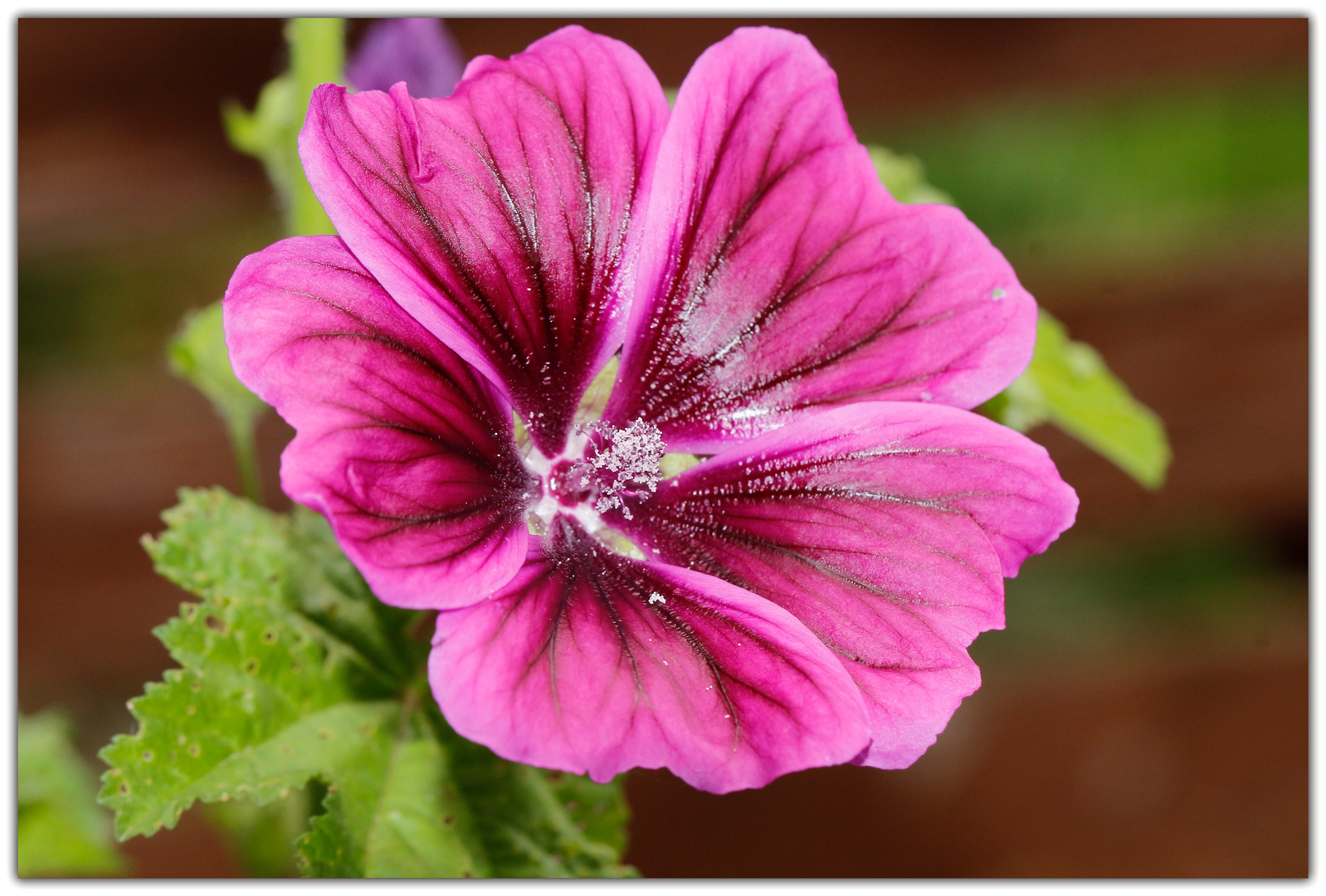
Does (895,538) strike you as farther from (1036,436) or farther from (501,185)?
(1036,436)

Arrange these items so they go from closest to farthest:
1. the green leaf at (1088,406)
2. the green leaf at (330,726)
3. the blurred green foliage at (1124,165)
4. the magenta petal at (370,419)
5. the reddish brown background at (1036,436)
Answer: the magenta petal at (370,419), the green leaf at (330,726), the green leaf at (1088,406), the reddish brown background at (1036,436), the blurred green foliage at (1124,165)

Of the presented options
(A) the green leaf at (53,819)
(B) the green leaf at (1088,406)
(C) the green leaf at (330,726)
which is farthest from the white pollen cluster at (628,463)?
(A) the green leaf at (53,819)

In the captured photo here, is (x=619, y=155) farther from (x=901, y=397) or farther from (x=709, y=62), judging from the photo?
(x=901, y=397)

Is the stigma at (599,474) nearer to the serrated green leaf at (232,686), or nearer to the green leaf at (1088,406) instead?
the serrated green leaf at (232,686)

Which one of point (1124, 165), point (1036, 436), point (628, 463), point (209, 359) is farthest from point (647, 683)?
point (1124, 165)

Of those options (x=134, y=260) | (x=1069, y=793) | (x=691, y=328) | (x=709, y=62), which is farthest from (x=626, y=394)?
(x=1069, y=793)

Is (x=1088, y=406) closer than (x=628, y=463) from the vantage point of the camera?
No
